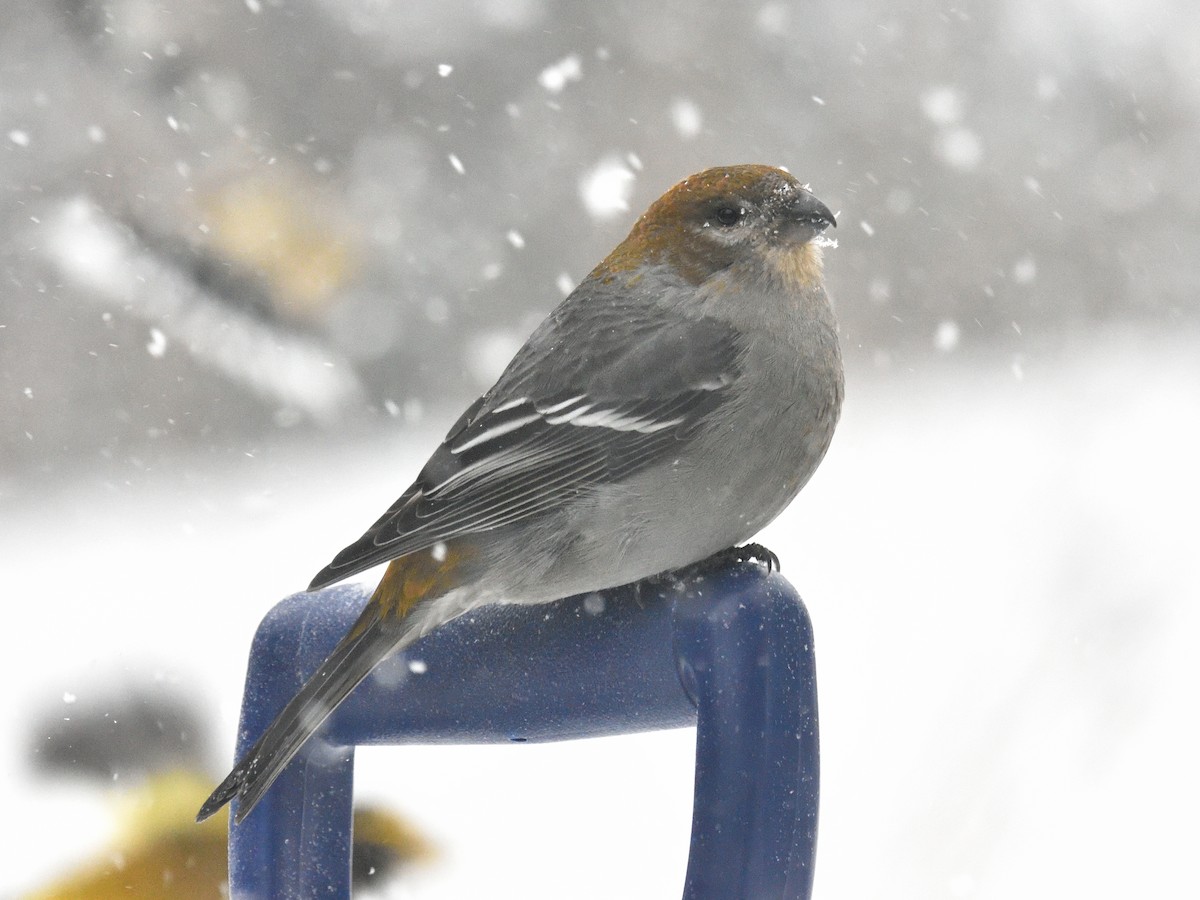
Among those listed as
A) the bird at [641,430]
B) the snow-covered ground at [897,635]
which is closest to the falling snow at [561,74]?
the snow-covered ground at [897,635]

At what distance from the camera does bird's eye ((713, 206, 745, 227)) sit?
97.2 inches

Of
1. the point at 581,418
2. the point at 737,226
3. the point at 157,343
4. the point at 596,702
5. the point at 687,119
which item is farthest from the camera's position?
the point at 157,343

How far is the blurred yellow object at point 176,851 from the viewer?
3.19m

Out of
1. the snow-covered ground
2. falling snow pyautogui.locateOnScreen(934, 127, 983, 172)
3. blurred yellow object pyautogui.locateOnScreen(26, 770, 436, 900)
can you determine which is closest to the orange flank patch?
blurred yellow object pyautogui.locateOnScreen(26, 770, 436, 900)

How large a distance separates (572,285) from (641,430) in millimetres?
3089

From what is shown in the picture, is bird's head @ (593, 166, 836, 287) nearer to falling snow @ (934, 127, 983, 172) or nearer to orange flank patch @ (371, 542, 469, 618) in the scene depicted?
orange flank patch @ (371, 542, 469, 618)

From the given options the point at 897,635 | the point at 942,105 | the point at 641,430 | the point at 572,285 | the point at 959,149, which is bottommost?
the point at 641,430

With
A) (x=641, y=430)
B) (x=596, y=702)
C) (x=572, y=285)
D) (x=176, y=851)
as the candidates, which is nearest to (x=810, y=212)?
(x=641, y=430)

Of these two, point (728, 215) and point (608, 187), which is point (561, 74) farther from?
point (728, 215)

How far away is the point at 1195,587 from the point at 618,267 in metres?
3.87

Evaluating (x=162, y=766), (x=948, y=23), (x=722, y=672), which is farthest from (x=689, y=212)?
(x=948, y=23)

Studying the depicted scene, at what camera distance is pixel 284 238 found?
201 inches

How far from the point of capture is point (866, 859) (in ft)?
15.3

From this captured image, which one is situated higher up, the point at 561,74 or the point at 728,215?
the point at 561,74
